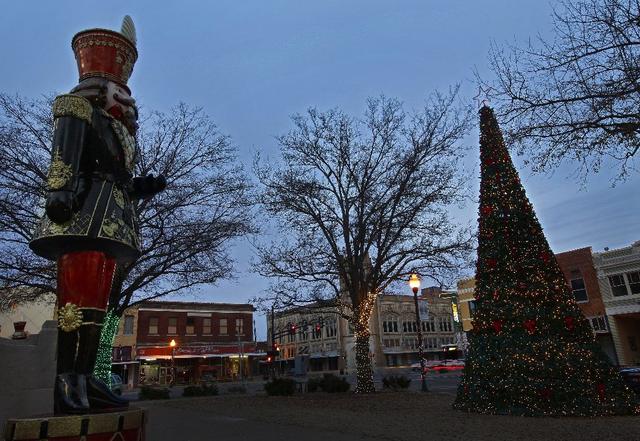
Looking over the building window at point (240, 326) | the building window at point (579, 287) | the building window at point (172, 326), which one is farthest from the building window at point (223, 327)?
the building window at point (579, 287)

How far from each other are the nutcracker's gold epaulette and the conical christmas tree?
9596 mm

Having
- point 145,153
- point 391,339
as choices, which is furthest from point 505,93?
point 391,339

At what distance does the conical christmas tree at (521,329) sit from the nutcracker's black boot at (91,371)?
9181 millimetres

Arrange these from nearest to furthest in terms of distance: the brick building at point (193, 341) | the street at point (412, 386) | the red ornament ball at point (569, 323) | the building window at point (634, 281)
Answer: the red ornament ball at point (569, 323) < the street at point (412, 386) < the building window at point (634, 281) < the brick building at point (193, 341)

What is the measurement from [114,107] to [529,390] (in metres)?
9.78

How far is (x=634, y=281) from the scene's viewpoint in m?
30.8

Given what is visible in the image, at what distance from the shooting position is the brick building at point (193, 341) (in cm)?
4597

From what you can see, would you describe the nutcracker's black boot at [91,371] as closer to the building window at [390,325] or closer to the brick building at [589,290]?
the brick building at [589,290]

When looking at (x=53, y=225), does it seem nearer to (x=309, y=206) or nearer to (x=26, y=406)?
(x=26, y=406)

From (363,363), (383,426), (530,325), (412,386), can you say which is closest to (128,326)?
(412,386)

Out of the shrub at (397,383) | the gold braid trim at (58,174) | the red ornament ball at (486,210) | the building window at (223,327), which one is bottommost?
the shrub at (397,383)

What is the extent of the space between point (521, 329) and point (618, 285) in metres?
26.5

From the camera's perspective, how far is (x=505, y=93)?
30.4ft

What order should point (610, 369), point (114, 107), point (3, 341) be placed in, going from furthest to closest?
point (610, 369), point (3, 341), point (114, 107)
